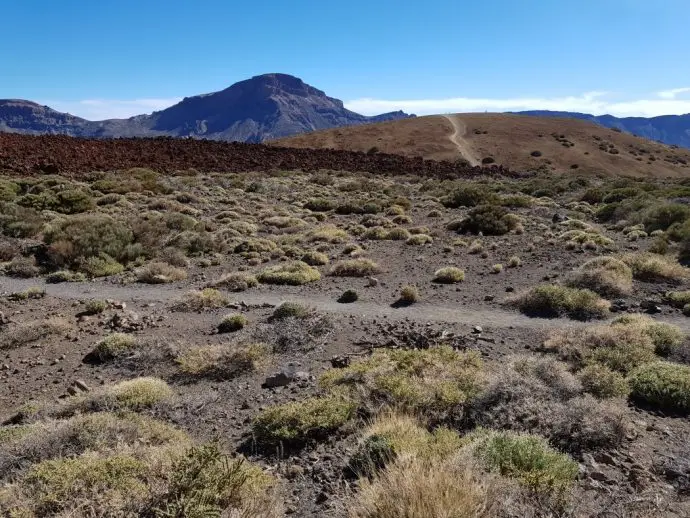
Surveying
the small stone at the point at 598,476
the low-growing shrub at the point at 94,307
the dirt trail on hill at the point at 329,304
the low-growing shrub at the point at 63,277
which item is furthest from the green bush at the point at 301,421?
the low-growing shrub at the point at 63,277

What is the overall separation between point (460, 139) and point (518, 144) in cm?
818

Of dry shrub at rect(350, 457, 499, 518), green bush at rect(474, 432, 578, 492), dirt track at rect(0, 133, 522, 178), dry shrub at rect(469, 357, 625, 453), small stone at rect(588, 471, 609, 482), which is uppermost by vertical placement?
dirt track at rect(0, 133, 522, 178)

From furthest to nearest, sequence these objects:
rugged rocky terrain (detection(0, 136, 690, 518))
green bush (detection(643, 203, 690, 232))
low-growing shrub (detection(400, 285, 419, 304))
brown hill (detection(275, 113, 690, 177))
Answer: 1. brown hill (detection(275, 113, 690, 177))
2. green bush (detection(643, 203, 690, 232))
3. low-growing shrub (detection(400, 285, 419, 304))
4. rugged rocky terrain (detection(0, 136, 690, 518))

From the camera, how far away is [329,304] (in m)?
12.1

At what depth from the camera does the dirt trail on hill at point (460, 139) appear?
63.2 m

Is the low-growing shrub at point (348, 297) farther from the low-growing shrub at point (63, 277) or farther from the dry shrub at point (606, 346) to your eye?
the low-growing shrub at point (63, 277)

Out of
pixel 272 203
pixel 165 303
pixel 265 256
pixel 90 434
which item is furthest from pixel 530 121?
pixel 90 434

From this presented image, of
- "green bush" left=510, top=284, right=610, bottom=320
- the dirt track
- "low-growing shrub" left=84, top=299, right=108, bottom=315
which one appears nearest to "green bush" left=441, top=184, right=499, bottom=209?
the dirt track

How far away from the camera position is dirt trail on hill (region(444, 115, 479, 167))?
63.2 meters

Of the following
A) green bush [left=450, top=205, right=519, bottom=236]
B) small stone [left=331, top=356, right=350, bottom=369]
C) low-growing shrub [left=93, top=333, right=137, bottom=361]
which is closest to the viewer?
small stone [left=331, top=356, right=350, bottom=369]

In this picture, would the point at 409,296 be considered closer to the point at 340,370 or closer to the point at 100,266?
the point at 340,370

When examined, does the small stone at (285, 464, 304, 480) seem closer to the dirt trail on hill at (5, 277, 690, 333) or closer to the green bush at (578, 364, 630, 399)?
the green bush at (578, 364, 630, 399)

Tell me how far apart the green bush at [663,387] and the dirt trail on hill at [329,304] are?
9.75 feet

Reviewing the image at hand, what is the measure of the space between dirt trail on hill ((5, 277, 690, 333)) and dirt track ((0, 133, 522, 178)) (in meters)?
21.0
